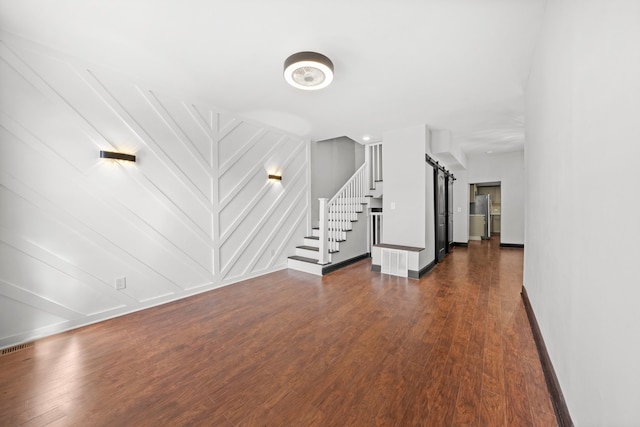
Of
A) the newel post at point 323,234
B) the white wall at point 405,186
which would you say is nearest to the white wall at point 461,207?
the white wall at point 405,186

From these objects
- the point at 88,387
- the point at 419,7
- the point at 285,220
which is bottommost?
the point at 88,387

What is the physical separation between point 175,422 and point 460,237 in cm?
836

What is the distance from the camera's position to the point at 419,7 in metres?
1.95

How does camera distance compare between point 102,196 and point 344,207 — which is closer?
point 102,196

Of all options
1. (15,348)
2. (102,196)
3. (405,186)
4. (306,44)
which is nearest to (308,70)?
(306,44)

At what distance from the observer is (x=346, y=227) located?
543cm

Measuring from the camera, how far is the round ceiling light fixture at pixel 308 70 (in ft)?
7.90

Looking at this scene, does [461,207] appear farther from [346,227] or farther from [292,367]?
[292,367]

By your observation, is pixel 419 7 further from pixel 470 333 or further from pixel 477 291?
pixel 477 291

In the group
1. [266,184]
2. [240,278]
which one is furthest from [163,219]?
[266,184]

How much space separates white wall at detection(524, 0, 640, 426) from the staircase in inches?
130

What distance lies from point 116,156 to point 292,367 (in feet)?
9.64

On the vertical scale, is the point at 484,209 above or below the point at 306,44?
below

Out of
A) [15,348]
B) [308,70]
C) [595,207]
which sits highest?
[308,70]
